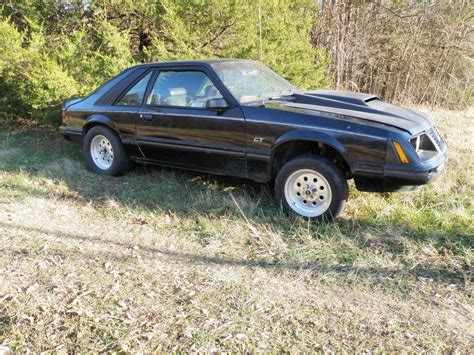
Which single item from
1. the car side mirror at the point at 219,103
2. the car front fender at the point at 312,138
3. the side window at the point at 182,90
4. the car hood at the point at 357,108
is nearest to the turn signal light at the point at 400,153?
the car hood at the point at 357,108

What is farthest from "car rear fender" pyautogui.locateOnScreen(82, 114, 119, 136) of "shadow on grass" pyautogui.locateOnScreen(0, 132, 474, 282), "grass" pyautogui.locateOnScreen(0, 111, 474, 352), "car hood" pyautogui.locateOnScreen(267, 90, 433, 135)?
"car hood" pyautogui.locateOnScreen(267, 90, 433, 135)

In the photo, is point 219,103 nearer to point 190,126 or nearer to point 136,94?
point 190,126

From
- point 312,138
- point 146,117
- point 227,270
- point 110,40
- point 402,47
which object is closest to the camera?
point 227,270

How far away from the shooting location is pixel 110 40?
771 centimetres

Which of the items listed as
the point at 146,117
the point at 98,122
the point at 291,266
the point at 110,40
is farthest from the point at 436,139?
the point at 110,40

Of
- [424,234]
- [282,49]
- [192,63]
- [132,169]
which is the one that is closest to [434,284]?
[424,234]

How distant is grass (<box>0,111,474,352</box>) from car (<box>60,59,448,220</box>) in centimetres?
39

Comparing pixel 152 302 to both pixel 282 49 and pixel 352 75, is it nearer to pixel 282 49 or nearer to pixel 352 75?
pixel 282 49

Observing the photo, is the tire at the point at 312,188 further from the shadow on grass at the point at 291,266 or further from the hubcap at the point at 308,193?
the shadow on grass at the point at 291,266

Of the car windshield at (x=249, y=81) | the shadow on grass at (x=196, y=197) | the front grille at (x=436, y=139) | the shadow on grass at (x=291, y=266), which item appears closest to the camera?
the shadow on grass at (x=291, y=266)

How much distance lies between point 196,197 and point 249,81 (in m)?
1.44

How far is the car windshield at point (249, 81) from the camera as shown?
15.3ft

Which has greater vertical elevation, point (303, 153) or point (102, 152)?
point (303, 153)

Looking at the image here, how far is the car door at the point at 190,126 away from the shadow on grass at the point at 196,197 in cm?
36
